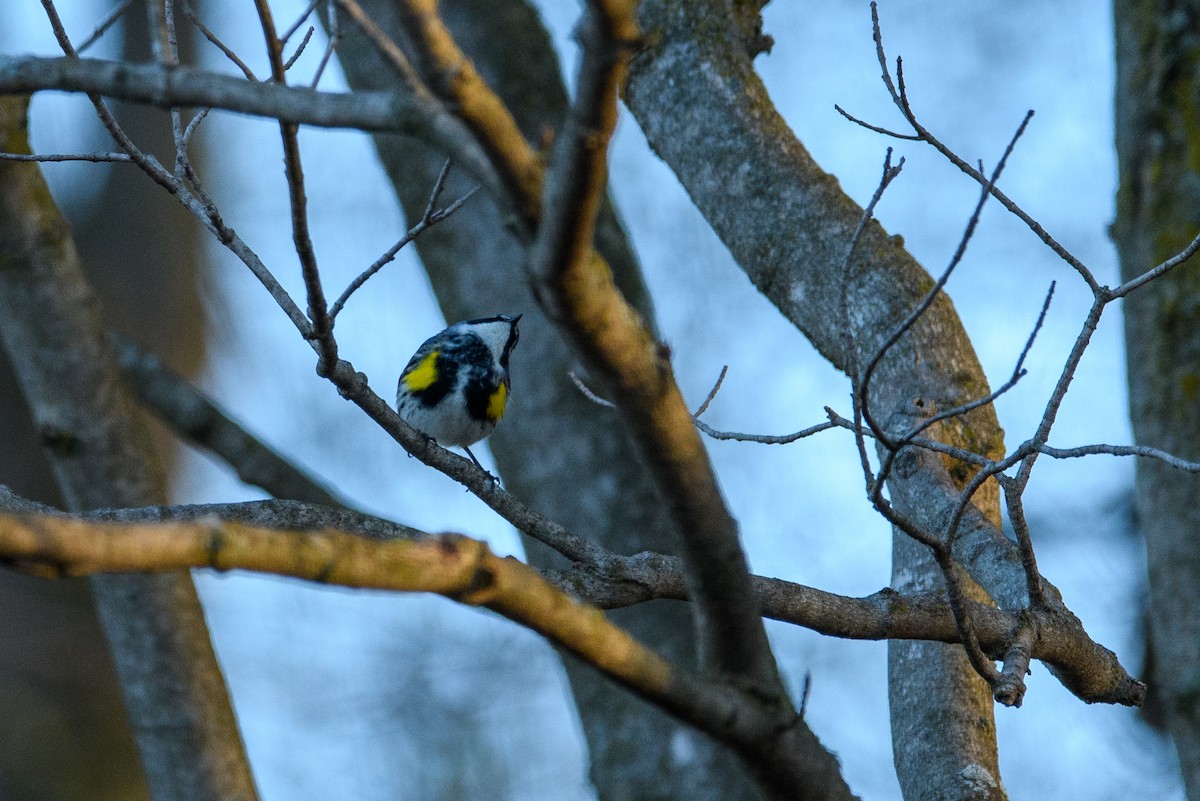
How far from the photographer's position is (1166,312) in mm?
3961

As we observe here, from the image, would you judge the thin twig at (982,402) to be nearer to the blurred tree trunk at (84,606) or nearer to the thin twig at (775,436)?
the thin twig at (775,436)

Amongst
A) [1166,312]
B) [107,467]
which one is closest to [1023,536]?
[1166,312]

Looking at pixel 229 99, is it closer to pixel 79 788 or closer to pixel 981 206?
pixel 981 206

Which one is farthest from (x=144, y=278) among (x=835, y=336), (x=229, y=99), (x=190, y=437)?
(x=229, y=99)

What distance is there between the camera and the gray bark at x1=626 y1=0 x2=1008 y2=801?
259 centimetres

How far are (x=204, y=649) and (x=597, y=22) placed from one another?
3.22 metres

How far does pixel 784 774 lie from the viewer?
60.9 inches

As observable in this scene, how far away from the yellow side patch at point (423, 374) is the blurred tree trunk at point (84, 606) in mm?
1608

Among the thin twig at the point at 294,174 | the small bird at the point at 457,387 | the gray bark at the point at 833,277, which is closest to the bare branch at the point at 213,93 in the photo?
the thin twig at the point at 294,174

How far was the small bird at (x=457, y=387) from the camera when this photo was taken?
4527 mm

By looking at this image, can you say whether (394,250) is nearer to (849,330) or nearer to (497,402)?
(849,330)

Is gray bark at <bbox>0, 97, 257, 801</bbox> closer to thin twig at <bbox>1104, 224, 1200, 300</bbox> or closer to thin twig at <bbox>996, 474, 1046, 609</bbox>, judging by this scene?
thin twig at <bbox>996, 474, 1046, 609</bbox>

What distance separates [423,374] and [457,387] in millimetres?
232

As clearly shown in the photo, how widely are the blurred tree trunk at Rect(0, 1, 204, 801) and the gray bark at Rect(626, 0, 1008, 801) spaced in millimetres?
3322
